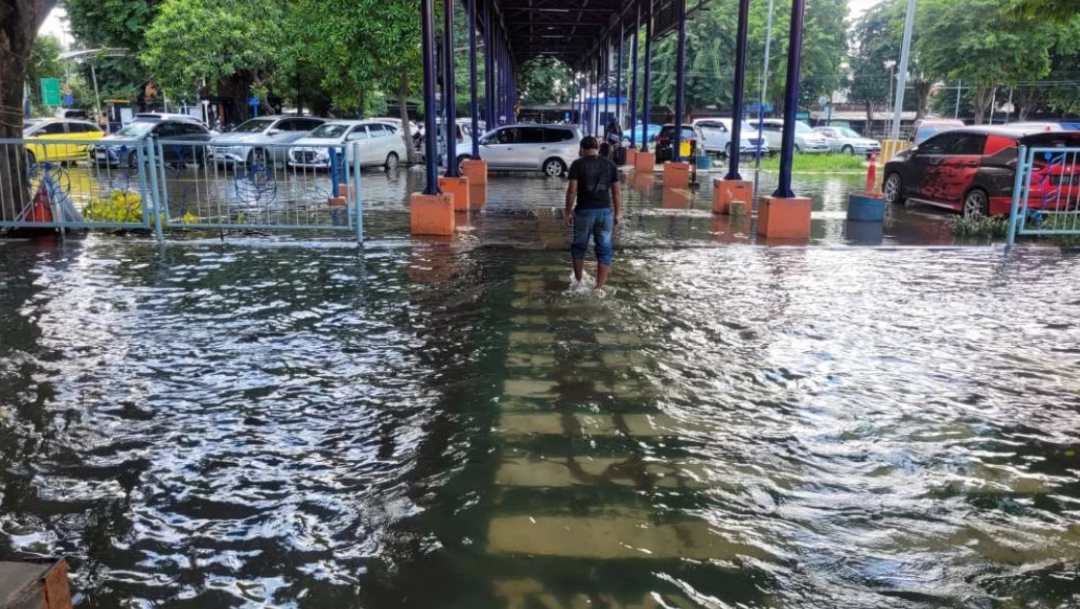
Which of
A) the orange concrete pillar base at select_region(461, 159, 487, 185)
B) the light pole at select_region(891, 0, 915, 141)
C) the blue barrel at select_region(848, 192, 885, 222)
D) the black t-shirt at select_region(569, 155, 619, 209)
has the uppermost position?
the light pole at select_region(891, 0, 915, 141)

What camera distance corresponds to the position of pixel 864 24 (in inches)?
2245

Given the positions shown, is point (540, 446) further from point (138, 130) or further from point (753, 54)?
point (753, 54)

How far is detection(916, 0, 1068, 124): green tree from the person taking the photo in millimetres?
34250

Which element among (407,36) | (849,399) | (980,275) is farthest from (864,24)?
(849,399)

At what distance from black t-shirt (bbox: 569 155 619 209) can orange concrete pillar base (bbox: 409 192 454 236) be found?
4.01 meters

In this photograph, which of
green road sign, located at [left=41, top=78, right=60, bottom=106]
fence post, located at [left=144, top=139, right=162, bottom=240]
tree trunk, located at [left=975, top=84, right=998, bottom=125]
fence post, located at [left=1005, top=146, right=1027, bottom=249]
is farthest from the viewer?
tree trunk, located at [left=975, top=84, right=998, bottom=125]

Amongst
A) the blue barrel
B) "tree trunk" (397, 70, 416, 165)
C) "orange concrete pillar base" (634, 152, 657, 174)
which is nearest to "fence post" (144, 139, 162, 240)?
the blue barrel

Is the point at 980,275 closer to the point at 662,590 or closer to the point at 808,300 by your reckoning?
the point at 808,300

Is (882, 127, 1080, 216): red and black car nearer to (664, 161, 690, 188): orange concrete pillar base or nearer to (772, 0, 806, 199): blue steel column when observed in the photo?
(772, 0, 806, 199): blue steel column

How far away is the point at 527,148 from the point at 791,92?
43.1 ft

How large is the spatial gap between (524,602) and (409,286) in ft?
18.4

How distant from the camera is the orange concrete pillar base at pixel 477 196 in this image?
52.7 feet

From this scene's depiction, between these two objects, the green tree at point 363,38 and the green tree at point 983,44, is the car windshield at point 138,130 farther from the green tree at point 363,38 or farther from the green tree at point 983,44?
the green tree at point 983,44

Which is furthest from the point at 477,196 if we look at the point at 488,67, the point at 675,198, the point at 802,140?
the point at 802,140
